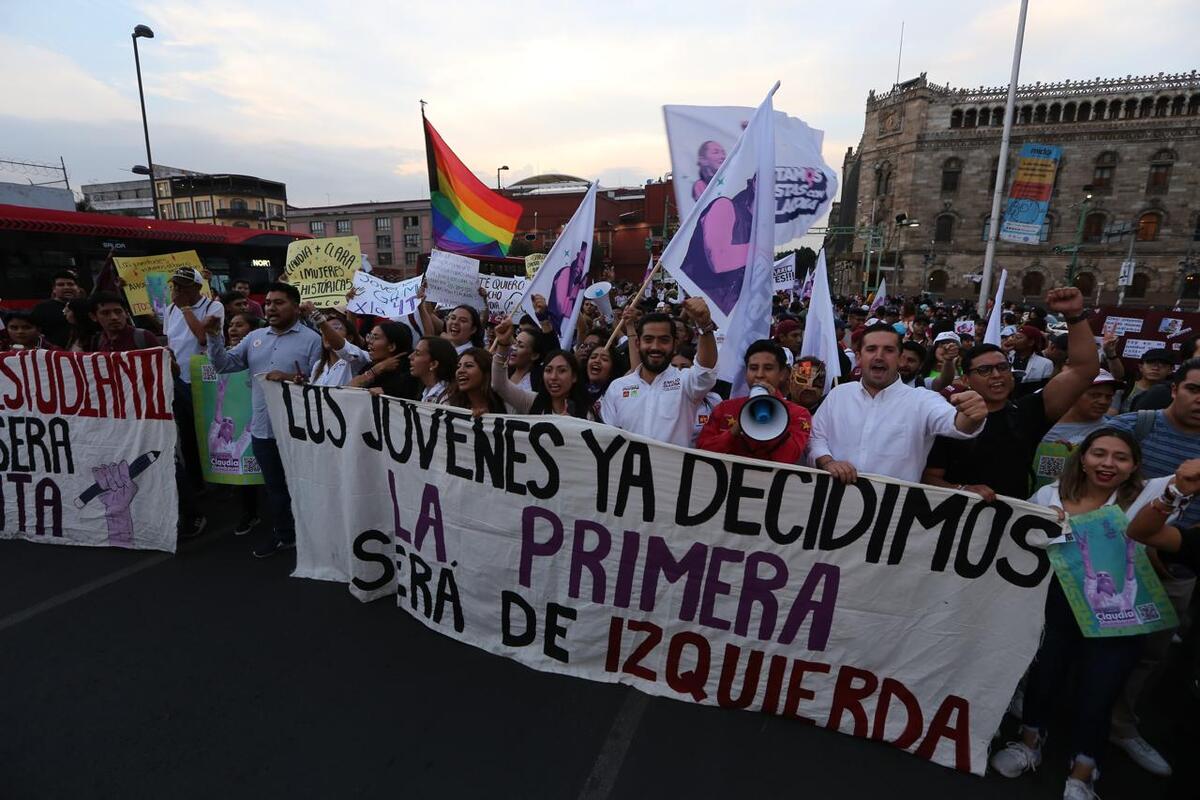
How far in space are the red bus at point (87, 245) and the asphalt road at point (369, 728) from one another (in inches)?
269

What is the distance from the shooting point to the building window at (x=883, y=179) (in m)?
53.5

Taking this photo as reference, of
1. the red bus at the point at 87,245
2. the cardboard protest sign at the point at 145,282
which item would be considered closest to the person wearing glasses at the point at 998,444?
the cardboard protest sign at the point at 145,282

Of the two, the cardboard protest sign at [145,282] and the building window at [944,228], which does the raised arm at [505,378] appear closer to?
the cardboard protest sign at [145,282]

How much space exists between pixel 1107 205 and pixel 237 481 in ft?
203

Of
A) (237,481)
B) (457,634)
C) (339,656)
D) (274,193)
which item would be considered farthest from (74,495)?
(274,193)

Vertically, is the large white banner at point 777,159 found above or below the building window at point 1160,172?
below

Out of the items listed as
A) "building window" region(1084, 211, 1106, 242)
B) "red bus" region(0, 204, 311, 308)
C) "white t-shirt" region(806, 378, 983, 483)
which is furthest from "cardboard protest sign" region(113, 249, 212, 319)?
"building window" region(1084, 211, 1106, 242)

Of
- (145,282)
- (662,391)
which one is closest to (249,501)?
(145,282)

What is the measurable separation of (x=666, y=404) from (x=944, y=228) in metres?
57.0

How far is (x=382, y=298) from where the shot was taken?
6035 millimetres

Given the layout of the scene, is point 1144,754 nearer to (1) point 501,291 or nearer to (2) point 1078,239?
(1) point 501,291

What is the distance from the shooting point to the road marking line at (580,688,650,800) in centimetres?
241

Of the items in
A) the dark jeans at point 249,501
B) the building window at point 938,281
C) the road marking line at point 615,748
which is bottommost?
the road marking line at point 615,748

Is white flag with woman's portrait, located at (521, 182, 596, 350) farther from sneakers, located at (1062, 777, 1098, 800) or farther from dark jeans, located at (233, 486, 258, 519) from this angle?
sneakers, located at (1062, 777, 1098, 800)
